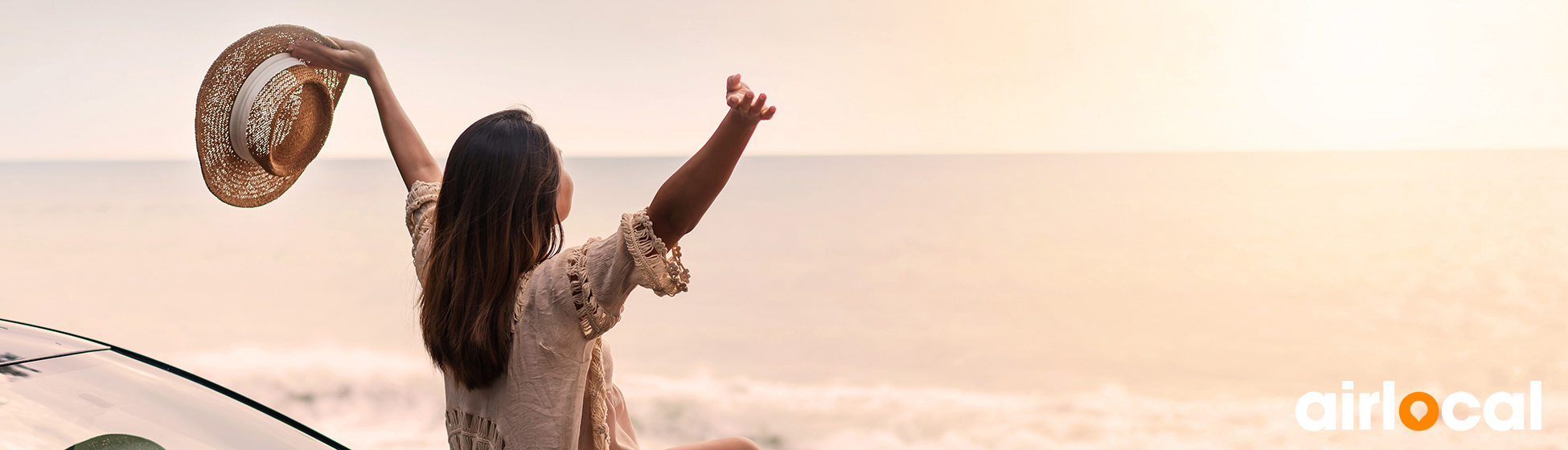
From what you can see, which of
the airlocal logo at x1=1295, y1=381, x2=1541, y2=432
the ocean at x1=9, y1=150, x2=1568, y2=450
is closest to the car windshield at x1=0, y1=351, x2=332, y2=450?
the ocean at x1=9, y1=150, x2=1568, y2=450

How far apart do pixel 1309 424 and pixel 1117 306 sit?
2.22m

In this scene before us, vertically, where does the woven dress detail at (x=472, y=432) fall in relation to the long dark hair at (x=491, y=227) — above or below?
→ below

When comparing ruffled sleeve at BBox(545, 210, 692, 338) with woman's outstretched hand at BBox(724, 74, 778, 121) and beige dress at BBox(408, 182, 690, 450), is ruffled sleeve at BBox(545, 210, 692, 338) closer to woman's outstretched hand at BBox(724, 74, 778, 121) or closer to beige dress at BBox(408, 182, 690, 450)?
beige dress at BBox(408, 182, 690, 450)

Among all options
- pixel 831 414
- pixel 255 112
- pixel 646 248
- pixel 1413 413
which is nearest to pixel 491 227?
pixel 646 248

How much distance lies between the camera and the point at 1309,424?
3.03 metres

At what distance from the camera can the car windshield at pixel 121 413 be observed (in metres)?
0.54

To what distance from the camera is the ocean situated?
3078mm

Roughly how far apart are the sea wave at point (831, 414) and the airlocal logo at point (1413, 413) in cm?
5

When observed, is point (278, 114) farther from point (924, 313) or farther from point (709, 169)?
point (924, 313)

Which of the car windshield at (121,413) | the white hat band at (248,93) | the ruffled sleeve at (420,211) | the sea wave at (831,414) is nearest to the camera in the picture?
the car windshield at (121,413)

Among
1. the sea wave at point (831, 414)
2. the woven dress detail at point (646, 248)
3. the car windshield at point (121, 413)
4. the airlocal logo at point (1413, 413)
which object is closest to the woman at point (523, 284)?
the woven dress detail at point (646, 248)

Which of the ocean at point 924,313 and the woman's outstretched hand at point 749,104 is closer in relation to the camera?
the woman's outstretched hand at point 749,104

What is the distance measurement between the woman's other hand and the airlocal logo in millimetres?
3155

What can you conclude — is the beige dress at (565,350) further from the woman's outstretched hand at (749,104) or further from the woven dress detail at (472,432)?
the woman's outstretched hand at (749,104)
